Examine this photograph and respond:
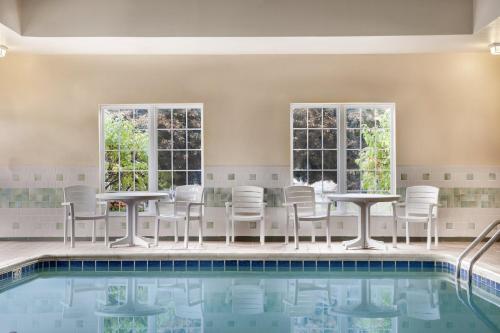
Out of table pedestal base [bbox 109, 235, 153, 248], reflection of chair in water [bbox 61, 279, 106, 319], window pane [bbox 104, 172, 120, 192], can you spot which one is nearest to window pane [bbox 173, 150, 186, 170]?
window pane [bbox 104, 172, 120, 192]

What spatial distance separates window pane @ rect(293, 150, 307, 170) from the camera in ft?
27.9

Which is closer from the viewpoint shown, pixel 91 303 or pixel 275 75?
pixel 91 303

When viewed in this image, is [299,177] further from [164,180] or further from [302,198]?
[164,180]

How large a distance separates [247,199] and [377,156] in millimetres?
2152

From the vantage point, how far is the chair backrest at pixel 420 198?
7852 millimetres

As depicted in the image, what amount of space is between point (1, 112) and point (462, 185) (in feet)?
23.5

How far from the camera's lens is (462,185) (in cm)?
833

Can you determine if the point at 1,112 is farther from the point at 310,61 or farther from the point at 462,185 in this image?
the point at 462,185

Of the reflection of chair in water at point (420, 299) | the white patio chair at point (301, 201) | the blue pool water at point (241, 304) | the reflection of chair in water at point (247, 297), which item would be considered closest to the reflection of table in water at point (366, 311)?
the blue pool water at point (241, 304)

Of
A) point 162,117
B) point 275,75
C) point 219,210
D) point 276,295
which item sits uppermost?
point 275,75

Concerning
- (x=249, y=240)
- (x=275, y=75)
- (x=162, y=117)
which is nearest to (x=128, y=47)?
(x=162, y=117)

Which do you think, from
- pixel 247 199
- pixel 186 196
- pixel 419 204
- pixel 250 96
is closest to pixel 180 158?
pixel 186 196

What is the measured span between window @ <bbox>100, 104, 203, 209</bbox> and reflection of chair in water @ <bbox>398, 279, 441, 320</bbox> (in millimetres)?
3847

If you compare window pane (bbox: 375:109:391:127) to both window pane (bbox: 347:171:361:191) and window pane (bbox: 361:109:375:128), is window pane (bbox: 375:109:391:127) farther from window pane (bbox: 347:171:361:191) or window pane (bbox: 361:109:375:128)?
window pane (bbox: 347:171:361:191)
